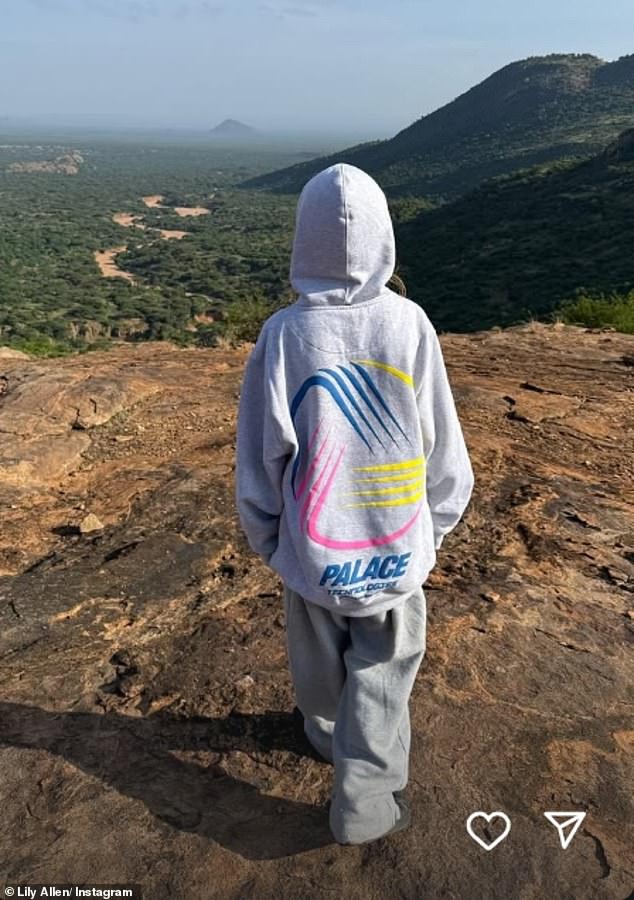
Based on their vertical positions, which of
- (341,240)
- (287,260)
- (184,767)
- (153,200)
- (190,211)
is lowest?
(190,211)

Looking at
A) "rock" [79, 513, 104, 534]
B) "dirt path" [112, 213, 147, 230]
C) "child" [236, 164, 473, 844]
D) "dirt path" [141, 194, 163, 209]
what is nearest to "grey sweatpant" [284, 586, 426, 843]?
"child" [236, 164, 473, 844]

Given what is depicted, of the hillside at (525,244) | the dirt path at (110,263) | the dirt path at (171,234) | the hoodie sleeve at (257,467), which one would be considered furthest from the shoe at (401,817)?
the dirt path at (171,234)

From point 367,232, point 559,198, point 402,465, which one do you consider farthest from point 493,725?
point 559,198

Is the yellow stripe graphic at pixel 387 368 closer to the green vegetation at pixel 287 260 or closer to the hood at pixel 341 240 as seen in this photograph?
the hood at pixel 341 240

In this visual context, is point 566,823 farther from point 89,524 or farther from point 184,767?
point 89,524

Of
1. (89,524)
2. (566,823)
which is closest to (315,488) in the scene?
(566,823)

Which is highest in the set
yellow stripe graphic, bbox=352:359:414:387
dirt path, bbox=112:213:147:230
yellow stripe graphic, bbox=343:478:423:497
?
yellow stripe graphic, bbox=352:359:414:387

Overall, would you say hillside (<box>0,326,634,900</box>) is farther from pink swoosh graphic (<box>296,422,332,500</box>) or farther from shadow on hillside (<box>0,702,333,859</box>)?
pink swoosh graphic (<box>296,422,332,500</box>)
